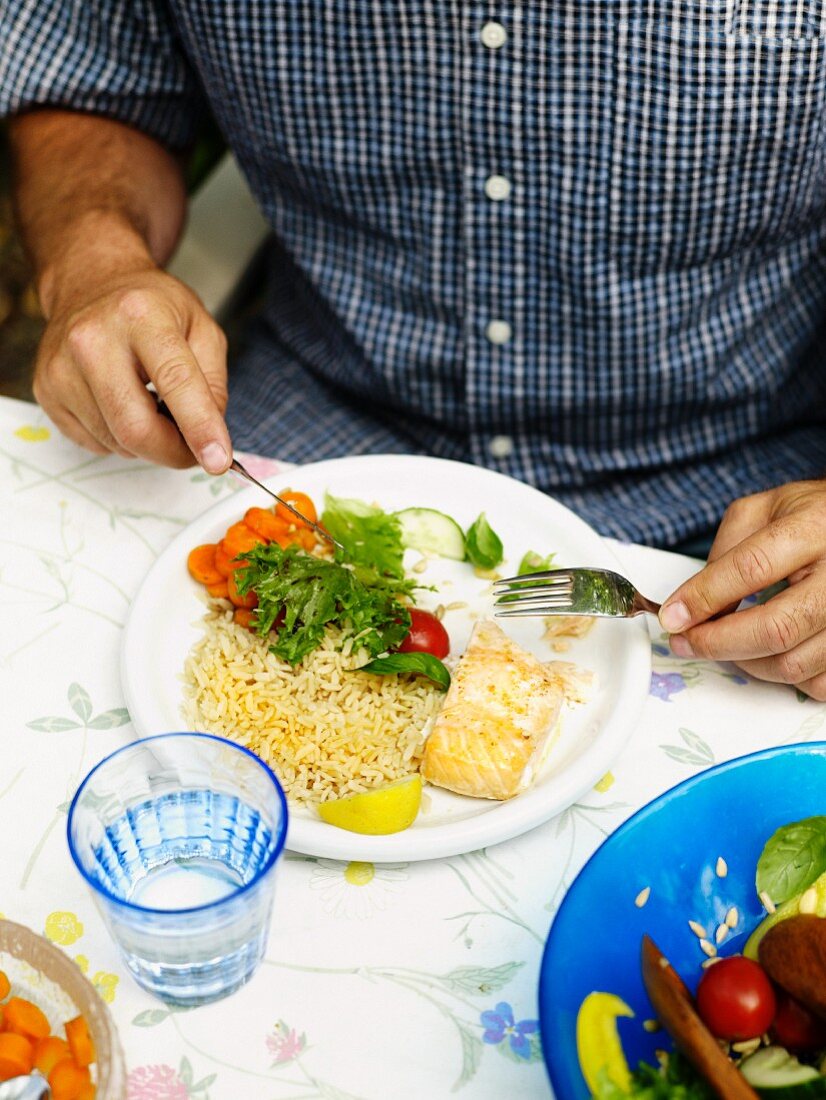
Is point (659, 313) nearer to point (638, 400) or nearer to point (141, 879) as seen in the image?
point (638, 400)

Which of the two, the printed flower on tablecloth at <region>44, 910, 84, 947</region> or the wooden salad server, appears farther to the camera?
the printed flower on tablecloth at <region>44, 910, 84, 947</region>

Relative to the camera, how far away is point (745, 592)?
4.01 feet

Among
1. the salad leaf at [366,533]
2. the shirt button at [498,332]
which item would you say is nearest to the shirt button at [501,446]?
the shirt button at [498,332]

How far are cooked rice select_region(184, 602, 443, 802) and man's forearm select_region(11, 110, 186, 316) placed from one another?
0.88m

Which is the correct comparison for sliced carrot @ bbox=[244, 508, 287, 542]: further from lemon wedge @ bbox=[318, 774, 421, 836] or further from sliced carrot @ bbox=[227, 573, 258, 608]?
lemon wedge @ bbox=[318, 774, 421, 836]

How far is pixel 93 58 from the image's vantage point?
198cm

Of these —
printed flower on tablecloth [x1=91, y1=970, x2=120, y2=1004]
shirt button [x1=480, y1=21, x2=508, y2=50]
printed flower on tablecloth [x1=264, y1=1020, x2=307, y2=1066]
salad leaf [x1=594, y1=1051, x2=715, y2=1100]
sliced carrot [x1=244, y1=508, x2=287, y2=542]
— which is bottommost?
printed flower on tablecloth [x1=91, y1=970, x2=120, y2=1004]

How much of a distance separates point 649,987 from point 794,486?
73cm

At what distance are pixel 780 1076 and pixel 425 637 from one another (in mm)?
636

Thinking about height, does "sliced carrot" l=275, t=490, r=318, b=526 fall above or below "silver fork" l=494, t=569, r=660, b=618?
below

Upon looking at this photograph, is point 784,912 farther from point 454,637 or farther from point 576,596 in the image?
point 454,637

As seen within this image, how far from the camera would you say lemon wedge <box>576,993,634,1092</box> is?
2.71ft

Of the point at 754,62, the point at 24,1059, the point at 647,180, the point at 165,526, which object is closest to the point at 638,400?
the point at 647,180

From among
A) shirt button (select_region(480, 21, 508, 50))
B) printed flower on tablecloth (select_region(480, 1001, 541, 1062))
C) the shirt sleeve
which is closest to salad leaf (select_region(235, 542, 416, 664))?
printed flower on tablecloth (select_region(480, 1001, 541, 1062))
